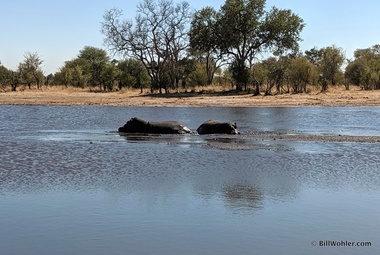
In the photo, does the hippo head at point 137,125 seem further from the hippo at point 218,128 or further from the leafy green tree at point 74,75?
the leafy green tree at point 74,75

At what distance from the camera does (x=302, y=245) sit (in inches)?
290

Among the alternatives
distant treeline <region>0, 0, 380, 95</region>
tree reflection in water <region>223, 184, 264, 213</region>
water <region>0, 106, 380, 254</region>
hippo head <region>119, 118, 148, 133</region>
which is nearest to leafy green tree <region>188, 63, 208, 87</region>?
distant treeline <region>0, 0, 380, 95</region>

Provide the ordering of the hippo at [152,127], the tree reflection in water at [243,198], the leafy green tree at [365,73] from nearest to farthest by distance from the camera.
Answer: the tree reflection in water at [243,198], the hippo at [152,127], the leafy green tree at [365,73]

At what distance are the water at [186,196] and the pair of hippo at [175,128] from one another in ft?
8.94

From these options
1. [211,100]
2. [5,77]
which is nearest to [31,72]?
[5,77]

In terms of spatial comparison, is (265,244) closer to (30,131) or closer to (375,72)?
(30,131)

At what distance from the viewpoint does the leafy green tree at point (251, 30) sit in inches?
2432

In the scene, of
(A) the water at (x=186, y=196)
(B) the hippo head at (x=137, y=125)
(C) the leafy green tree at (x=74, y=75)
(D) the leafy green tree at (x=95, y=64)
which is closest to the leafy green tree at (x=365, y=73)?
(D) the leafy green tree at (x=95, y=64)

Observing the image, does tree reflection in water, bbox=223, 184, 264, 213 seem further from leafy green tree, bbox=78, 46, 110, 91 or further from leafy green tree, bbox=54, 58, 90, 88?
leafy green tree, bbox=54, 58, 90, 88

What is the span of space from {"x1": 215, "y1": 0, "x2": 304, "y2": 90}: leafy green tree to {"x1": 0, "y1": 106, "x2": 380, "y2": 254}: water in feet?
140

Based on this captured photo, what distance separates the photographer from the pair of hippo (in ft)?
76.5

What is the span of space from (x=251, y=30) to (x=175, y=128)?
134 feet

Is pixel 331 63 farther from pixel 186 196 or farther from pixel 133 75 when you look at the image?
pixel 186 196

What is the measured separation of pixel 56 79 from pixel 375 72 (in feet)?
154
